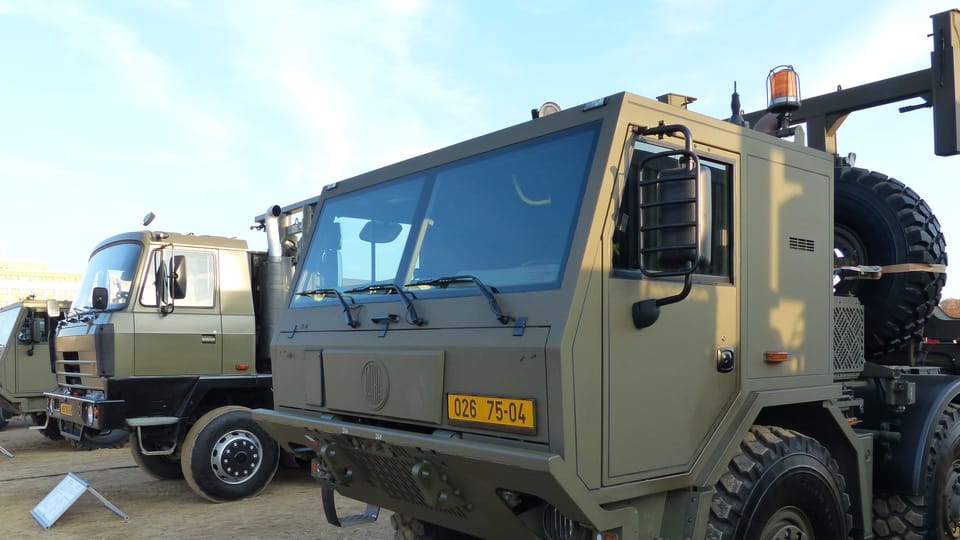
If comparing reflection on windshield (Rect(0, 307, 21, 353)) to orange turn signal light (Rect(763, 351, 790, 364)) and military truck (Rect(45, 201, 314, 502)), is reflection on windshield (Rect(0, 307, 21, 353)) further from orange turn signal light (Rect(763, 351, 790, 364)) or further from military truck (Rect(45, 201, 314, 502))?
orange turn signal light (Rect(763, 351, 790, 364))

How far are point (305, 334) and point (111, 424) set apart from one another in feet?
12.7

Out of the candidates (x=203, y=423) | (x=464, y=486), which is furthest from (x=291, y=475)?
(x=464, y=486)

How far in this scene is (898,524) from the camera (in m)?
4.50

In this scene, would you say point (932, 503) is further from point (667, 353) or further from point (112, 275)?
point (112, 275)

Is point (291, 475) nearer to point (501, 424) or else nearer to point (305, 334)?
point (305, 334)

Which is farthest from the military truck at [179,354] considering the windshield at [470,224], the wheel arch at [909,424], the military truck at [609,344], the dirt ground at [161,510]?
the wheel arch at [909,424]

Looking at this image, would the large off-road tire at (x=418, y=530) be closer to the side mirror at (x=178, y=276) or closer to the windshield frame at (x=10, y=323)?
the side mirror at (x=178, y=276)

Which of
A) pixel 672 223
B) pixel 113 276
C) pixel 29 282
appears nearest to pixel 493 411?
pixel 672 223

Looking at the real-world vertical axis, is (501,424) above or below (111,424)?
above

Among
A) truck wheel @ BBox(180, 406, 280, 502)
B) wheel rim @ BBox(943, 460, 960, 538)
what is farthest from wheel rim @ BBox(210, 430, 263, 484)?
wheel rim @ BBox(943, 460, 960, 538)

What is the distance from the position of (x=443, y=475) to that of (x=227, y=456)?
4.85m

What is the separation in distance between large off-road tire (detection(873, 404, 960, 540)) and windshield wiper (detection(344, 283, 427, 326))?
123 inches

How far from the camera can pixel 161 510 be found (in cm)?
716

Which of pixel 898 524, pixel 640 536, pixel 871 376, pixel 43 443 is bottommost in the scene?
pixel 43 443
